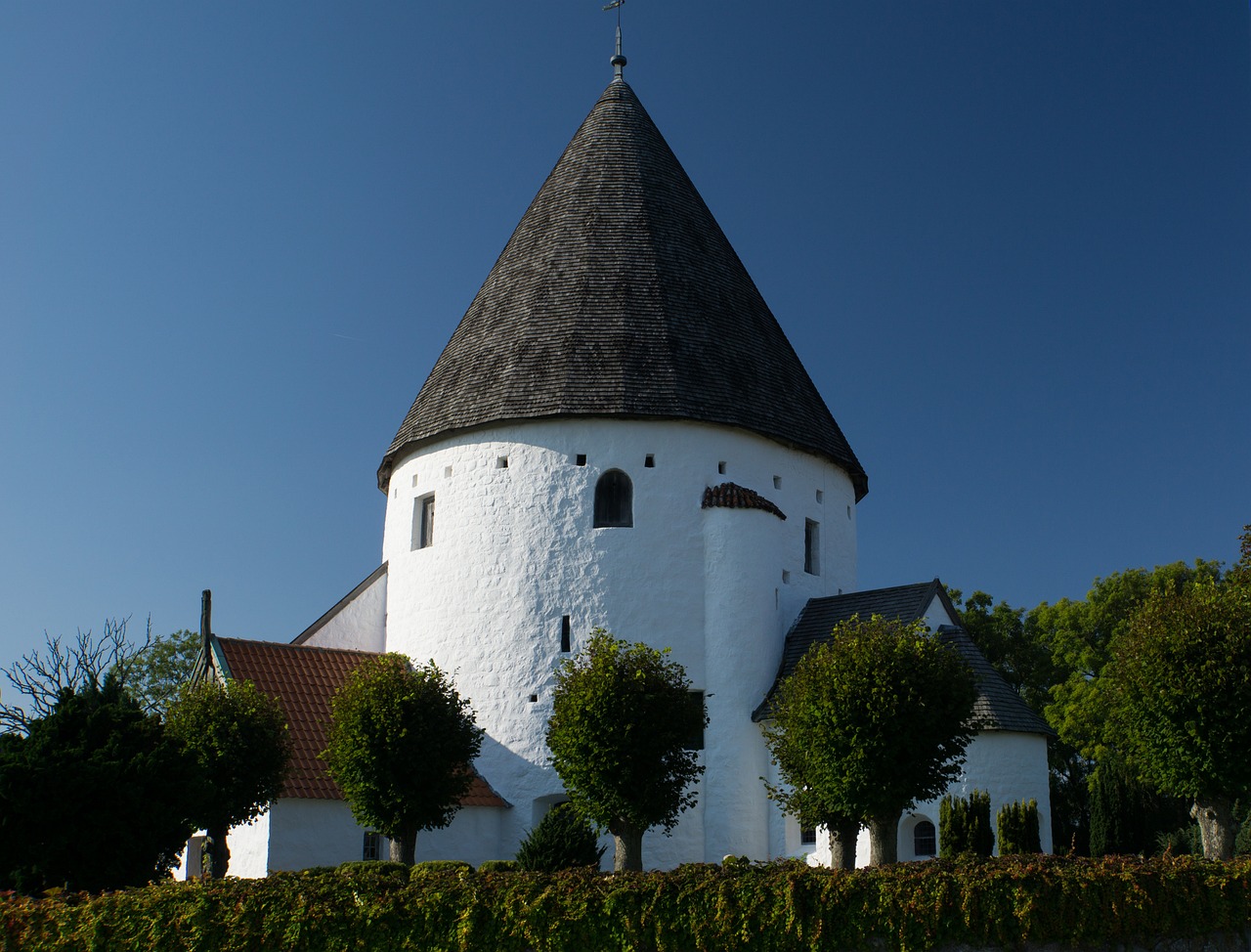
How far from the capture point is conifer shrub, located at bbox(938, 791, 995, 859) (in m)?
22.6

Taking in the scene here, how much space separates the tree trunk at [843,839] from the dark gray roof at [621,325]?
925cm

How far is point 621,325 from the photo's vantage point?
27.3 m

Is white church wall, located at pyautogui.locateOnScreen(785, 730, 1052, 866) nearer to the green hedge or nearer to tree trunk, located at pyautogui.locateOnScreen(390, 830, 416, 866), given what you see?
tree trunk, located at pyautogui.locateOnScreen(390, 830, 416, 866)

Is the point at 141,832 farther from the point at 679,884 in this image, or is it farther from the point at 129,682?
the point at 129,682

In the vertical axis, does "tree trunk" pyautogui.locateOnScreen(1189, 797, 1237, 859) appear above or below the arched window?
above

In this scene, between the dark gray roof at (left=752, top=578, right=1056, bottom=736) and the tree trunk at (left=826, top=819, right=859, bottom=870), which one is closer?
the tree trunk at (left=826, top=819, right=859, bottom=870)

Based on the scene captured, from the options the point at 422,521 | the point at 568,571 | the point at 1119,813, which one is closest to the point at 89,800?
the point at 568,571

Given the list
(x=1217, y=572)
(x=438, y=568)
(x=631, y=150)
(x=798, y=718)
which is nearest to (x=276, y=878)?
(x=798, y=718)

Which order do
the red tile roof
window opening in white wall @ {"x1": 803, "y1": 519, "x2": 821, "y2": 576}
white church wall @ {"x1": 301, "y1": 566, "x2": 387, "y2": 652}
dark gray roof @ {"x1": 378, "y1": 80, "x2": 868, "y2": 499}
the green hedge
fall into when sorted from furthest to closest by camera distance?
1. white church wall @ {"x1": 301, "y1": 566, "x2": 387, "y2": 652}
2. window opening in white wall @ {"x1": 803, "y1": 519, "x2": 821, "y2": 576}
3. dark gray roof @ {"x1": 378, "y1": 80, "x2": 868, "y2": 499}
4. the red tile roof
5. the green hedge

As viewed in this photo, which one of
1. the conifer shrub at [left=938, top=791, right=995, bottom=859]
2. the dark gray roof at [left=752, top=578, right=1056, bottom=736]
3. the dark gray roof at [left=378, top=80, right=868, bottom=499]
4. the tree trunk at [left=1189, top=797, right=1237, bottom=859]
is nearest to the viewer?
the tree trunk at [left=1189, top=797, right=1237, bottom=859]

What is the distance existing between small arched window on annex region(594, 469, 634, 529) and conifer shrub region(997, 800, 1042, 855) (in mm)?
9277

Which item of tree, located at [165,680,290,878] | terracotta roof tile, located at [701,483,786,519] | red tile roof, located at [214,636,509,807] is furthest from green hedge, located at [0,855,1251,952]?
terracotta roof tile, located at [701,483,786,519]

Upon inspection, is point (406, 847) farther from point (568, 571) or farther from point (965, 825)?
point (965, 825)

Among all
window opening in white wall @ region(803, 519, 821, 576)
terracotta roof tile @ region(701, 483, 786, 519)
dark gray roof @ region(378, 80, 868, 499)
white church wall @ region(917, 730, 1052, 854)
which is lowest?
white church wall @ region(917, 730, 1052, 854)
